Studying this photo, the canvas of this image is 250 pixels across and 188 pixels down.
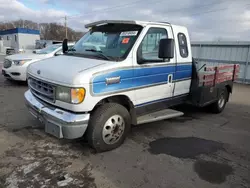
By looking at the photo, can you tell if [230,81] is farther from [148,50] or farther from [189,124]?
[148,50]

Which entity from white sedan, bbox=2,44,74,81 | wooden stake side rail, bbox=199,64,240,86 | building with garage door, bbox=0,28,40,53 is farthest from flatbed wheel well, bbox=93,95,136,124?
building with garage door, bbox=0,28,40,53

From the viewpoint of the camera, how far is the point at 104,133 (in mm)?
3461

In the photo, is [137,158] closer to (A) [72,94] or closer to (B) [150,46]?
→ (A) [72,94]

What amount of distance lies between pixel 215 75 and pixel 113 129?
317cm

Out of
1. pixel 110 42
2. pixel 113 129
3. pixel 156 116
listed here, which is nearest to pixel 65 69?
pixel 110 42

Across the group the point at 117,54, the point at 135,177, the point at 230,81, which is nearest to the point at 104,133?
the point at 135,177

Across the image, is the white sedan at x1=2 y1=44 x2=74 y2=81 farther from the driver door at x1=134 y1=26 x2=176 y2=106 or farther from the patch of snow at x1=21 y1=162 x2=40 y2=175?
the patch of snow at x1=21 y1=162 x2=40 y2=175

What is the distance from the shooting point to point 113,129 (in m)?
3.59

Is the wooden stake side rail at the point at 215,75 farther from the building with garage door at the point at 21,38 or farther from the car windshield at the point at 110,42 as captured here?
the building with garage door at the point at 21,38

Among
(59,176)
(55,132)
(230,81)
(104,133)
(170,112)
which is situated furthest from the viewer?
(230,81)

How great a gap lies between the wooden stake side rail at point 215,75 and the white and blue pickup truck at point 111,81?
15.1 inches

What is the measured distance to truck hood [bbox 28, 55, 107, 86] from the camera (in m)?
3.06

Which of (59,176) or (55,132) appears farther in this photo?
(55,132)

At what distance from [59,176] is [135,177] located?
40.7 inches
